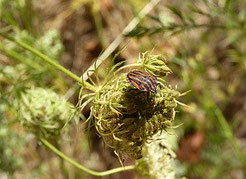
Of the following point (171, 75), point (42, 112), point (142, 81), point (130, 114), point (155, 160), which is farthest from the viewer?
point (171, 75)

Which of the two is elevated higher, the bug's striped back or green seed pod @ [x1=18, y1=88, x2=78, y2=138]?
green seed pod @ [x1=18, y1=88, x2=78, y2=138]

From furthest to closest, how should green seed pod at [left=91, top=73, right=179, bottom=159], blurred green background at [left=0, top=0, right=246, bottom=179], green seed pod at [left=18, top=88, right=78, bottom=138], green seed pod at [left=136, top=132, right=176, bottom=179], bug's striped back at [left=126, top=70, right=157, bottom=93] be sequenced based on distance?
1. blurred green background at [left=0, top=0, right=246, bottom=179]
2. green seed pod at [left=18, top=88, right=78, bottom=138]
3. green seed pod at [left=136, top=132, right=176, bottom=179]
4. green seed pod at [left=91, top=73, right=179, bottom=159]
5. bug's striped back at [left=126, top=70, right=157, bottom=93]

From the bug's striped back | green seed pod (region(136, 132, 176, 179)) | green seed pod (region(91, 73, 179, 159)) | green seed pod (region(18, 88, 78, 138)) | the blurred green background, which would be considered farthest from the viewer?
the blurred green background

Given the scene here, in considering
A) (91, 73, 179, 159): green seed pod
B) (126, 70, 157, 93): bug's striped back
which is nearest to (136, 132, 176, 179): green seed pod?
(91, 73, 179, 159): green seed pod

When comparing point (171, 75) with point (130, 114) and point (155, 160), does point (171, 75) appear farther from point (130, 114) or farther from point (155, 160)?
point (130, 114)

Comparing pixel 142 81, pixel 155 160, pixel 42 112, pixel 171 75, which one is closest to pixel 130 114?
pixel 142 81

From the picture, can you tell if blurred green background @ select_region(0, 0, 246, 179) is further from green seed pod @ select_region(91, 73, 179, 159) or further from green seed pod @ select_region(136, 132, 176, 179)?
green seed pod @ select_region(91, 73, 179, 159)
